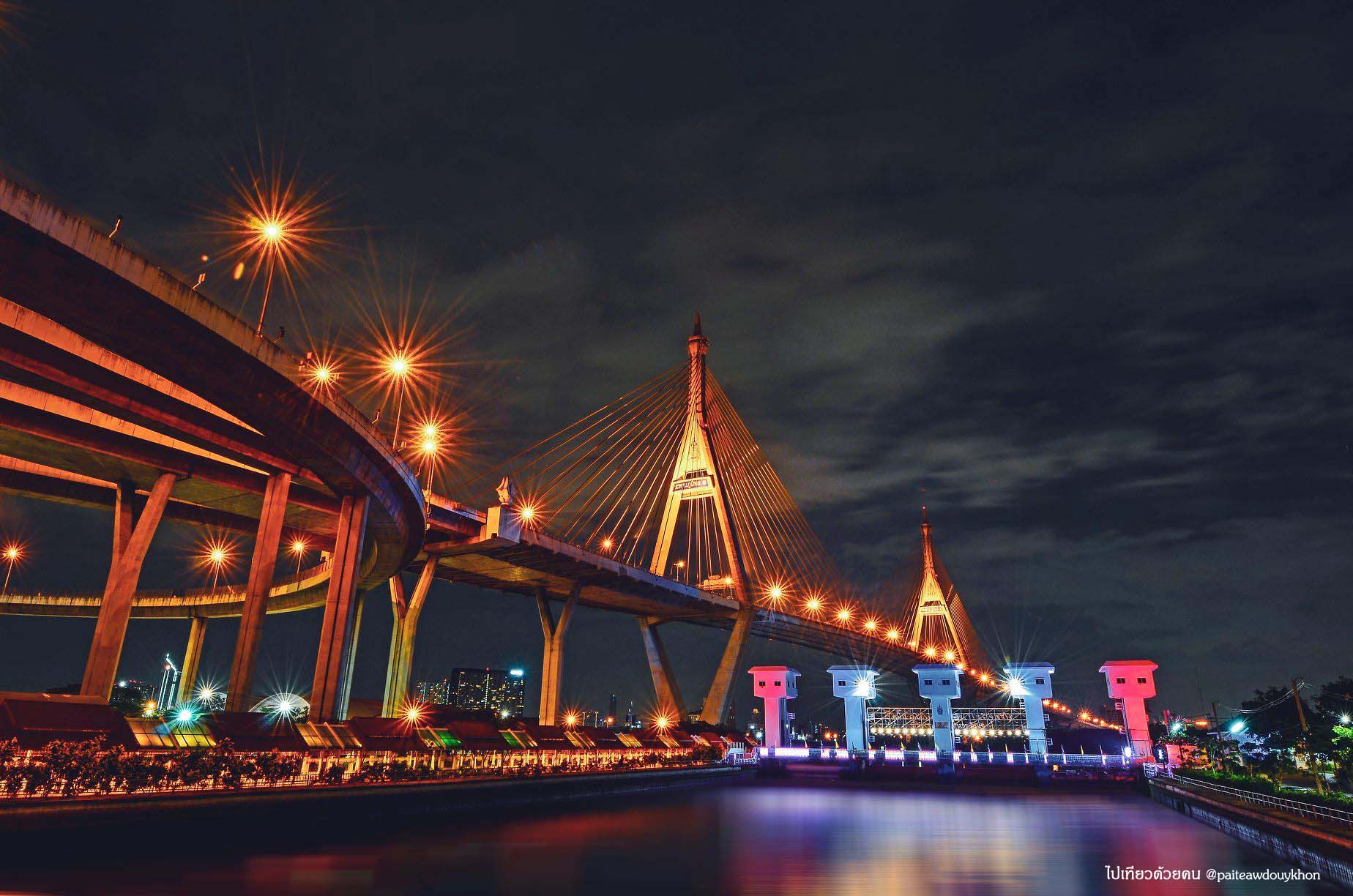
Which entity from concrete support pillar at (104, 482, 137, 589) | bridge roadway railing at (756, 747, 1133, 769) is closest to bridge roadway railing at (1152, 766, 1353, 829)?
bridge roadway railing at (756, 747, 1133, 769)

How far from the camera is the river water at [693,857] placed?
14.6 meters

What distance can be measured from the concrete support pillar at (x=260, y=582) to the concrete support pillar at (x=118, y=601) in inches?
Answer: 175

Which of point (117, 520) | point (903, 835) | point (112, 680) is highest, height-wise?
point (117, 520)

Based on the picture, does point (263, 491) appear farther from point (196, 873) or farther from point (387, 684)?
point (196, 873)

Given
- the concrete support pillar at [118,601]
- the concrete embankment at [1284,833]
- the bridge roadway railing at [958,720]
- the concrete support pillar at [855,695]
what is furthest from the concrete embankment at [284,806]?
the bridge roadway railing at [958,720]

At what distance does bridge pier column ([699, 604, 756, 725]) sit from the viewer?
63.4 metres

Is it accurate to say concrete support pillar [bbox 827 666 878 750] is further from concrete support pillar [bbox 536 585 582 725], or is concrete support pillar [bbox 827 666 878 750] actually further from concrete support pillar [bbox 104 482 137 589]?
concrete support pillar [bbox 104 482 137 589]

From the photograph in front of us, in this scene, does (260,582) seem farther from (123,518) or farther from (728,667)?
(728,667)

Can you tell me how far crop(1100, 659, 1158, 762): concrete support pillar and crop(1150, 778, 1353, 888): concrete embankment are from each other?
26416 millimetres

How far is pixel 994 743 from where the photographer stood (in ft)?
356

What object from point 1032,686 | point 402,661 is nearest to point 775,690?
point 1032,686

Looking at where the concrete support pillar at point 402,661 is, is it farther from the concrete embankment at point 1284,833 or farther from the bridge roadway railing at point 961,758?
the concrete embankment at point 1284,833

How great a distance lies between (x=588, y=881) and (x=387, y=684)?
40.7 meters

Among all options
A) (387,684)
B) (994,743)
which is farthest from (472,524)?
(994,743)
